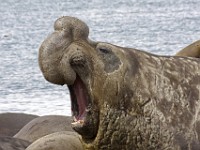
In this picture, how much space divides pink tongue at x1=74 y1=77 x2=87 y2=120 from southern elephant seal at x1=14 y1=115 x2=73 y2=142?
4.64 metres

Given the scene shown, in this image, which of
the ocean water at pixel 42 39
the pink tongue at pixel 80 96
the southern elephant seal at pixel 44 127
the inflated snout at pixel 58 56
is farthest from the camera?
the ocean water at pixel 42 39

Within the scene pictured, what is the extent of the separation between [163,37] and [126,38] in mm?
1184

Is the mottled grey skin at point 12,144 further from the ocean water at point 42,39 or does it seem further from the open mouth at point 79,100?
the ocean water at point 42,39

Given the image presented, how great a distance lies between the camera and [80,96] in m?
5.06

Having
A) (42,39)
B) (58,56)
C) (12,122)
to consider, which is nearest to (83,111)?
(58,56)

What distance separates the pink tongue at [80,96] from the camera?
5.05m

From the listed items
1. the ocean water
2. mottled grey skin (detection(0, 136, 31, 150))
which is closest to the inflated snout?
mottled grey skin (detection(0, 136, 31, 150))

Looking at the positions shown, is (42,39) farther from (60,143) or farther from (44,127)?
(60,143)

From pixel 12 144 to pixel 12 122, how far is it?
3.01 m

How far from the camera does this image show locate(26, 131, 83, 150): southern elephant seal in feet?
24.6

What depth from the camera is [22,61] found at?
23016 mm

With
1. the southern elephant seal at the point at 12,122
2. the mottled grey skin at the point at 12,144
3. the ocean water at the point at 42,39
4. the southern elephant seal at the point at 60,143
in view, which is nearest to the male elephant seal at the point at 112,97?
the southern elephant seal at the point at 60,143

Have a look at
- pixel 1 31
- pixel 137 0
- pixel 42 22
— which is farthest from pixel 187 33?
pixel 137 0

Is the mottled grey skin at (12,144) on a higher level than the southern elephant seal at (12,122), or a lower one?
higher
